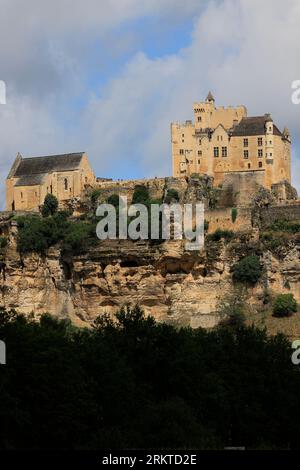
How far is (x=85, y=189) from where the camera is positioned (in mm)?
110750

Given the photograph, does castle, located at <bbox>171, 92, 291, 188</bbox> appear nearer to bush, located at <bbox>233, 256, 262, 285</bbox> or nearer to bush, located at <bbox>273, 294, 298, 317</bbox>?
bush, located at <bbox>233, 256, 262, 285</bbox>

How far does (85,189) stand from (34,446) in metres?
50.8

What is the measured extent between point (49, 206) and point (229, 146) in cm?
1341

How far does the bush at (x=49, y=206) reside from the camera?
10956 cm

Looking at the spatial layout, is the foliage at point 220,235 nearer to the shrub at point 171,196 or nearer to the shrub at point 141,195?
the shrub at point 171,196

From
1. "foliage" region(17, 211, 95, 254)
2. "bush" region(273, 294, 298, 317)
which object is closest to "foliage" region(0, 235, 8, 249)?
"foliage" region(17, 211, 95, 254)

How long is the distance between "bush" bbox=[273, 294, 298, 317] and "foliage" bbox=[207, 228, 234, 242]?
6.66m

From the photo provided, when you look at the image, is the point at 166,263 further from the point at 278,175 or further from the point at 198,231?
the point at 278,175

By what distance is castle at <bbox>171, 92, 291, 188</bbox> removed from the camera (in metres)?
108

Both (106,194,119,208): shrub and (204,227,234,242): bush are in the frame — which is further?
(106,194,119,208): shrub

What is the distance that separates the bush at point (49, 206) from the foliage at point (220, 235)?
1200cm

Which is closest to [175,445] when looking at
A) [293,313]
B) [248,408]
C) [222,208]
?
[248,408]

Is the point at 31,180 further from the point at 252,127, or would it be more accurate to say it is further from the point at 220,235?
the point at 252,127

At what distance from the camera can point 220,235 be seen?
343 feet
